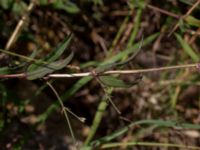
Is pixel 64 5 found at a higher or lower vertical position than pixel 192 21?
higher

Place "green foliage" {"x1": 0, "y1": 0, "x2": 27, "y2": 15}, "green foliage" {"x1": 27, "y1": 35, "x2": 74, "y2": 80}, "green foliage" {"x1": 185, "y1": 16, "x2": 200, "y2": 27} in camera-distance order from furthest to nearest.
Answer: "green foliage" {"x1": 0, "y1": 0, "x2": 27, "y2": 15}
"green foliage" {"x1": 185, "y1": 16, "x2": 200, "y2": 27}
"green foliage" {"x1": 27, "y1": 35, "x2": 74, "y2": 80}

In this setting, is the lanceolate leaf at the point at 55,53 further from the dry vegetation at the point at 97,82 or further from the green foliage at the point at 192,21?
the green foliage at the point at 192,21

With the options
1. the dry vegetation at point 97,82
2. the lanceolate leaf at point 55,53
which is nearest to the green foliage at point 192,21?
the dry vegetation at point 97,82

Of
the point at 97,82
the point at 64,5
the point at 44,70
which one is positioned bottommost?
the point at 97,82

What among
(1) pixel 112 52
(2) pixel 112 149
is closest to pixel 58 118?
(2) pixel 112 149

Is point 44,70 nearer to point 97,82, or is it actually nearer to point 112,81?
point 112,81

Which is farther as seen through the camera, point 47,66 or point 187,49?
point 187,49

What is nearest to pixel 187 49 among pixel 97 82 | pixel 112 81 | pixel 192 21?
pixel 192 21

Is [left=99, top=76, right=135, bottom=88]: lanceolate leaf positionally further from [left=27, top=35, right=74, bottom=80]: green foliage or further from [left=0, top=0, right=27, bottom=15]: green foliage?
[left=0, top=0, right=27, bottom=15]: green foliage

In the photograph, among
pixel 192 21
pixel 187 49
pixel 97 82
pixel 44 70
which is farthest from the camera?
pixel 97 82

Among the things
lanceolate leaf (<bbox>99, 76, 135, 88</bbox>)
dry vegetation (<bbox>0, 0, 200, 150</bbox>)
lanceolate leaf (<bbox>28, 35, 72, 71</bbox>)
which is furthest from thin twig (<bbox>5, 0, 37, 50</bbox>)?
lanceolate leaf (<bbox>99, 76, 135, 88</bbox>)

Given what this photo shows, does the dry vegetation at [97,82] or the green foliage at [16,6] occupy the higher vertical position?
the green foliage at [16,6]
